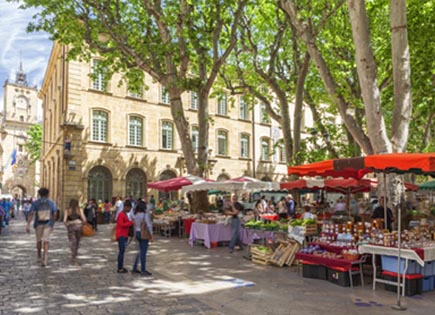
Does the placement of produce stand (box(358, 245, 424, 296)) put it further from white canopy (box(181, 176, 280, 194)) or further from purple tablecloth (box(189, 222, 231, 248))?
white canopy (box(181, 176, 280, 194))

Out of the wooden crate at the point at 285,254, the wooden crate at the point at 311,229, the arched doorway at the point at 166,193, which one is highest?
the arched doorway at the point at 166,193

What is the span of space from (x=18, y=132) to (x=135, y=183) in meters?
64.2

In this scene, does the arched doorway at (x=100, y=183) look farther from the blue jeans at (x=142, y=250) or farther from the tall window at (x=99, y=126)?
the blue jeans at (x=142, y=250)

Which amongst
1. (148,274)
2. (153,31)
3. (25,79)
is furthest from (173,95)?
(25,79)

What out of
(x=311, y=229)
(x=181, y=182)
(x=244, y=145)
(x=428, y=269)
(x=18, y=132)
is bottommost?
(x=428, y=269)

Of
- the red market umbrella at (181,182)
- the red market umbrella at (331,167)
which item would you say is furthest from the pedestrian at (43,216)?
the red market umbrella at (181,182)

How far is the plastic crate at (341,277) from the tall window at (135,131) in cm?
2198

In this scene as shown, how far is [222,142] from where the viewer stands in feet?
113

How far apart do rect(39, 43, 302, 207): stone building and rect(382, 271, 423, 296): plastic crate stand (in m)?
15.8

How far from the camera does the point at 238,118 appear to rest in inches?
1394

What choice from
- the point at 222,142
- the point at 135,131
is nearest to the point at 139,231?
the point at 135,131

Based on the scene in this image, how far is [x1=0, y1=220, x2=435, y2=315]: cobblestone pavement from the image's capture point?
6465 millimetres

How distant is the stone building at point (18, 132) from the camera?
71.4 meters

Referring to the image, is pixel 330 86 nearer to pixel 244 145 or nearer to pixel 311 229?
pixel 311 229
